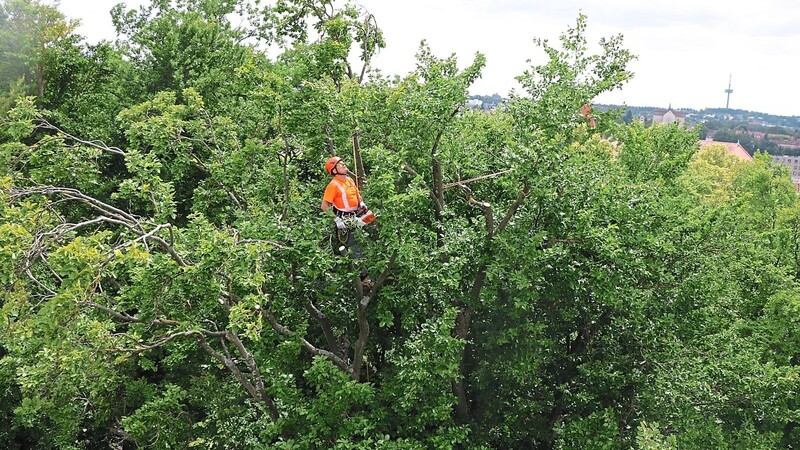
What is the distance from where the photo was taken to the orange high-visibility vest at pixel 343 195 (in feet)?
29.8

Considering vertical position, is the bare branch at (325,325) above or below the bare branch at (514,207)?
below

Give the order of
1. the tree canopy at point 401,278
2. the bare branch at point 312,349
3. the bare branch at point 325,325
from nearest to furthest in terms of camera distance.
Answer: the tree canopy at point 401,278, the bare branch at point 312,349, the bare branch at point 325,325

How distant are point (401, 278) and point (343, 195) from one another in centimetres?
152

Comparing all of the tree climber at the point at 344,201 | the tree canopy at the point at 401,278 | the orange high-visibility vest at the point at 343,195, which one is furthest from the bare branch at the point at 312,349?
the orange high-visibility vest at the point at 343,195

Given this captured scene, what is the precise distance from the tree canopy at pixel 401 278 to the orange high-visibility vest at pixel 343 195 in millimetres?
330

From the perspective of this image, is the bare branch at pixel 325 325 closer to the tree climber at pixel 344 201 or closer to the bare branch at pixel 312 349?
the bare branch at pixel 312 349

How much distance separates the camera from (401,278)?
986 centimetres

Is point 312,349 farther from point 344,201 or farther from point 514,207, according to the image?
point 514,207

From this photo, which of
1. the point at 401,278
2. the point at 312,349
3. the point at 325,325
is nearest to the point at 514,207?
the point at 401,278

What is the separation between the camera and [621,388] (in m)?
11.8

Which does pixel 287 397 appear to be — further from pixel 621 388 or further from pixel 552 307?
pixel 621 388

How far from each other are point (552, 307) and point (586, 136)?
2.91 m

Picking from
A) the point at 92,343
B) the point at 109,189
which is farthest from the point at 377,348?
the point at 109,189

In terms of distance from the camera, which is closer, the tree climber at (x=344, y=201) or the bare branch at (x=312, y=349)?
the tree climber at (x=344, y=201)
